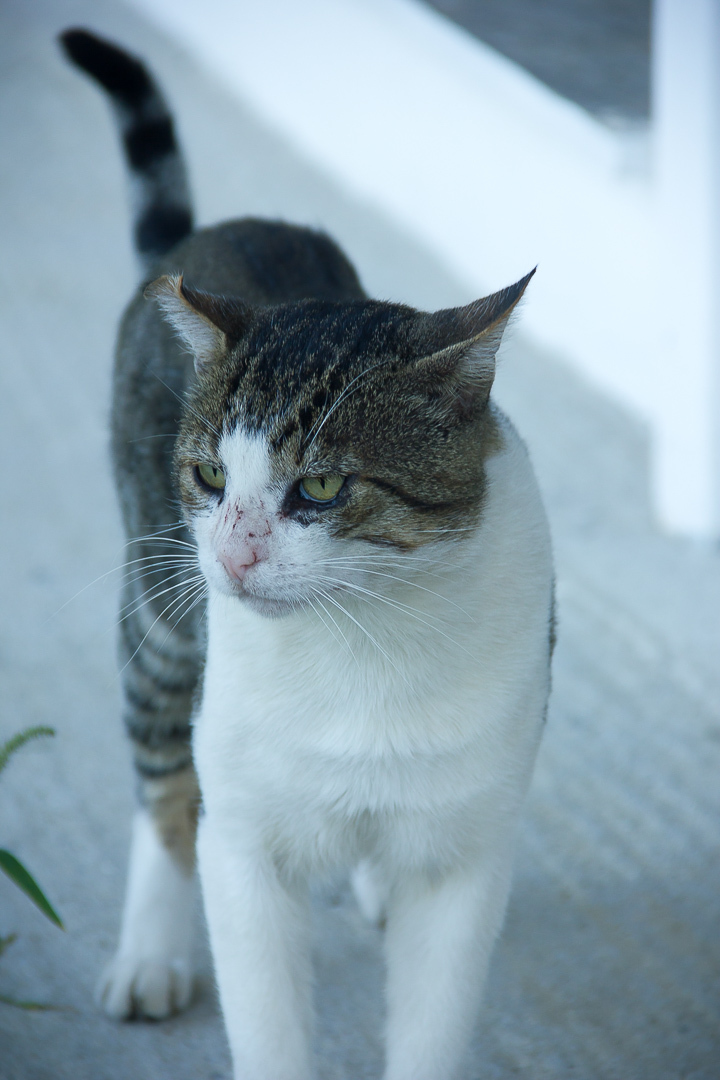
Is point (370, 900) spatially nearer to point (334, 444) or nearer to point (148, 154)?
point (334, 444)

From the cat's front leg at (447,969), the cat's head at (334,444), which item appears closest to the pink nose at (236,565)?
the cat's head at (334,444)

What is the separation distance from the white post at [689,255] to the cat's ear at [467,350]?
4.92 feet

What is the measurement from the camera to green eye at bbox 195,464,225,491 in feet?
3.27

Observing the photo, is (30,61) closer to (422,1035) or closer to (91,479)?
(91,479)

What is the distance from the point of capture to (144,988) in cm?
137

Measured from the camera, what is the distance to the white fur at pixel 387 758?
3.34 ft

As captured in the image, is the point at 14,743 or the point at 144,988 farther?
the point at 144,988

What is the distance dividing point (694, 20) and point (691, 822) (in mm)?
1668

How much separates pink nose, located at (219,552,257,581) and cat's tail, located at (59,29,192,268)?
34.5 inches

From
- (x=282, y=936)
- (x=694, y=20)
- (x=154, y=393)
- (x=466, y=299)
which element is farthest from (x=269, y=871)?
(x=466, y=299)

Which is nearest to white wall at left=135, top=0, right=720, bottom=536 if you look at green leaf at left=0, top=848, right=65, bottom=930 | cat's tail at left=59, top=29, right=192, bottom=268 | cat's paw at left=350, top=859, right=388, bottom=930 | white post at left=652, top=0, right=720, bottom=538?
white post at left=652, top=0, right=720, bottom=538

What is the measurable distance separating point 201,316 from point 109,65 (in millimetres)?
732

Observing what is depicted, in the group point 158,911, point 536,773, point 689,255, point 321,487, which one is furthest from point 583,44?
point 158,911

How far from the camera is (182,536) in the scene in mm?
1329
